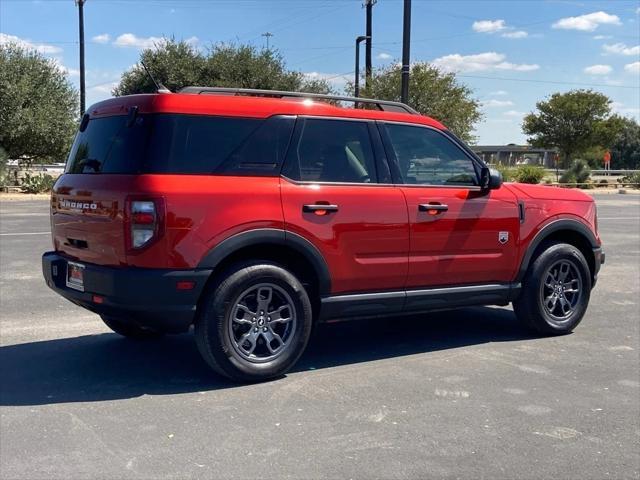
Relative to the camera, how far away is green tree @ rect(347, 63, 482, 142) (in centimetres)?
3067

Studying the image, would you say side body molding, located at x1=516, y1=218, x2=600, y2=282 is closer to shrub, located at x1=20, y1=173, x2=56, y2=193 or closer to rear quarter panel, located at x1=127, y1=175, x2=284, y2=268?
rear quarter panel, located at x1=127, y1=175, x2=284, y2=268

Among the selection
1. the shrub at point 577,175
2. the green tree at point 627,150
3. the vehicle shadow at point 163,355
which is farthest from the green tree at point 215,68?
the green tree at point 627,150

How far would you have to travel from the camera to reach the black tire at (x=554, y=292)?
6258 millimetres

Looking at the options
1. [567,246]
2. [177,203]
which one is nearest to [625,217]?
[567,246]

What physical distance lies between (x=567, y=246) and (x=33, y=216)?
51.7 ft

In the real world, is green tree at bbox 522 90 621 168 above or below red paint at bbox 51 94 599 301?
above

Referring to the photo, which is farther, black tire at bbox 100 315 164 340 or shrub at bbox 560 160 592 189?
shrub at bbox 560 160 592 189

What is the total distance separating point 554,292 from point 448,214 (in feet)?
5.01

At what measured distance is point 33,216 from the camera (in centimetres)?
1858

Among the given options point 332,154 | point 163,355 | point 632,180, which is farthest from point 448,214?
point 632,180

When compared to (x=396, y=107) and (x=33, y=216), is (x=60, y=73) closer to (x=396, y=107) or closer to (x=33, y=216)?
(x=33, y=216)

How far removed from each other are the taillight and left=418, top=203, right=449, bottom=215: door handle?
6.93ft

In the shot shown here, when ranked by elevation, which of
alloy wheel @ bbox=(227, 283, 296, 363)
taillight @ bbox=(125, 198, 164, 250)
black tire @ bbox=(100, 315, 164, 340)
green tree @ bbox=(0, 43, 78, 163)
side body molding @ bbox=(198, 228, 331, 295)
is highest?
green tree @ bbox=(0, 43, 78, 163)

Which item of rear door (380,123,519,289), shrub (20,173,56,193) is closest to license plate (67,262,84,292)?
rear door (380,123,519,289)
